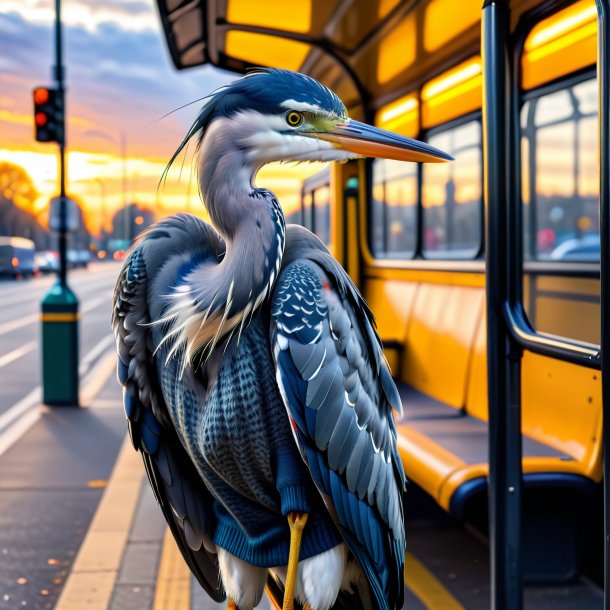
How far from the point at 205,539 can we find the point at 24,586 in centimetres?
243

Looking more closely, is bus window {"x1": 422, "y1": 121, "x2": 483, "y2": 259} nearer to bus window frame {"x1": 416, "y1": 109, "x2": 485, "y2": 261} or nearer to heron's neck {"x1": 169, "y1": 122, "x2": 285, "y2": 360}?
bus window frame {"x1": 416, "y1": 109, "x2": 485, "y2": 261}

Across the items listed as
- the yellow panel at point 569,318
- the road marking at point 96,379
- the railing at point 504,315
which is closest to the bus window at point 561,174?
the yellow panel at point 569,318

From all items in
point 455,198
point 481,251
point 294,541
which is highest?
point 455,198

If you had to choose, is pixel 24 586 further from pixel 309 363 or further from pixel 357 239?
pixel 357 239

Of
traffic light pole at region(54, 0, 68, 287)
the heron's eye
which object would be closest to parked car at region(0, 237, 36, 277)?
traffic light pole at region(54, 0, 68, 287)

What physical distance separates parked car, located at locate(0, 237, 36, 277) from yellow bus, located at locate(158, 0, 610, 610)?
114 feet

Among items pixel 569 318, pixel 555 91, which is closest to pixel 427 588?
pixel 569 318

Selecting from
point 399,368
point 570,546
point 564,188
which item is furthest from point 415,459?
point 399,368

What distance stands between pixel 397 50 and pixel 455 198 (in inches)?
37.1

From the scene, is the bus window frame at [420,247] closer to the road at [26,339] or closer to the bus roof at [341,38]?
the bus roof at [341,38]

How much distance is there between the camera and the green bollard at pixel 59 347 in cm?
761

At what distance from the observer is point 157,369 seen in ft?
4.75

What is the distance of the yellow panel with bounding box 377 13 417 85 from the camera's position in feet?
14.9

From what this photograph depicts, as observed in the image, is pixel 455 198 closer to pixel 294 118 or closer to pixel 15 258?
pixel 294 118
